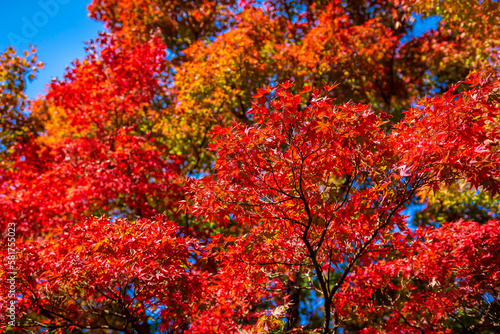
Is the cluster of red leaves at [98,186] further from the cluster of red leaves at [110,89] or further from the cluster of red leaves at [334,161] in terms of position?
the cluster of red leaves at [334,161]

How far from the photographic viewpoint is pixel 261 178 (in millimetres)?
3947

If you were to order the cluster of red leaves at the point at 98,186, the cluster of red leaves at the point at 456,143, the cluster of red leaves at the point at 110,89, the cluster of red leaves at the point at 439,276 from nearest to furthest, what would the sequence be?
the cluster of red leaves at the point at 456,143 → the cluster of red leaves at the point at 439,276 → the cluster of red leaves at the point at 98,186 → the cluster of red leaves at the point at 110,89

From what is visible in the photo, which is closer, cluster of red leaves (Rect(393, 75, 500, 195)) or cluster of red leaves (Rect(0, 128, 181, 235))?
cluster of red leaves (Rect(393, 75, 500, 195))

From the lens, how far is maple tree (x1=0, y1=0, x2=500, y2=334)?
155 inches

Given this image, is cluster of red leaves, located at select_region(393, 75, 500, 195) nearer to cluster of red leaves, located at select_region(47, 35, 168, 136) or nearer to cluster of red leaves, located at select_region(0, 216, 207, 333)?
cluster of red leaves, located at select_region(0, 216, 207, 333)

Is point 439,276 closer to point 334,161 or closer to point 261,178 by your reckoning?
point 334,161

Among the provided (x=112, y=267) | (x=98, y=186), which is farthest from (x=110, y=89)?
(x=112, y=267)

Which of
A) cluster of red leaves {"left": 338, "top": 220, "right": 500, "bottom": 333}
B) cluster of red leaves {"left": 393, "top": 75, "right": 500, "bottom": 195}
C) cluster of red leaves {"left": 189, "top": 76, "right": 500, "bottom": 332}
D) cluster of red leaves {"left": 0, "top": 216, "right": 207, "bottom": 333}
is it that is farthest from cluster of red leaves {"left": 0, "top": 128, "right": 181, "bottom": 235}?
cluster of red leaves {"left": 393, "top": 75, "right": 500, "bottom": 195}

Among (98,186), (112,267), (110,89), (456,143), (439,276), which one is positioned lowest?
(112,267)

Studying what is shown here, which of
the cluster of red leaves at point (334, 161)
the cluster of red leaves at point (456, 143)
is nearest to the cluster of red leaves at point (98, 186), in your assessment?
the cluster of red leaves at point (334, 161)

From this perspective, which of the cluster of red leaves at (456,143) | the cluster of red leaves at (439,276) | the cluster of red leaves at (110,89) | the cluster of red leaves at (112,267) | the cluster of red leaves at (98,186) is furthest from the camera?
the cluster of red leaves at (110,89)

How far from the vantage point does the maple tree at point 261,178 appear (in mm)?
3943

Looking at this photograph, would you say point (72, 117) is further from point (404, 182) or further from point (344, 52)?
point (404, 182)

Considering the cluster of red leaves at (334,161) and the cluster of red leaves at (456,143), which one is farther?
the cluster of red leaves at (334,161)
